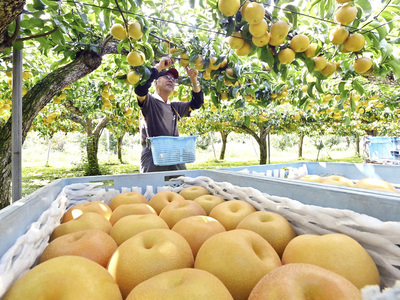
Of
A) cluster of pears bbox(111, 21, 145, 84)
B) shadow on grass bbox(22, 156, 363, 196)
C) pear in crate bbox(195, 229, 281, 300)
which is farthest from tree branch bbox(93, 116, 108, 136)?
pear in crate bbox(195, 229, 281, 300)

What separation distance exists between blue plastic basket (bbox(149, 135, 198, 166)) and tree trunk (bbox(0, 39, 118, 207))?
93 cm

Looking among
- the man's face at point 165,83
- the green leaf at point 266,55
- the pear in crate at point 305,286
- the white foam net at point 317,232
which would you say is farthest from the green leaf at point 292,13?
the man's face at point 165,83

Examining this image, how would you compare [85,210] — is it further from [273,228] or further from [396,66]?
[396,66]

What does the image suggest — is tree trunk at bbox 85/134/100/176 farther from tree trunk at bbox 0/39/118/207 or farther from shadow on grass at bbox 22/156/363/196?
tree trunk at bbox 0/39/118/207

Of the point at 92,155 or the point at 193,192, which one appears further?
the point at 92,155

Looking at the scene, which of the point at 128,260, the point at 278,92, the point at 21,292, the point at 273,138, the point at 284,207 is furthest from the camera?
the point at 273,138

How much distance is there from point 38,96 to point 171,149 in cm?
115

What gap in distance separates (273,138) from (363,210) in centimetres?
4311

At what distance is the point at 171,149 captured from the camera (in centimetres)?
199

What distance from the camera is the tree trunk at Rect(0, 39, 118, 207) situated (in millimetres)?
1839

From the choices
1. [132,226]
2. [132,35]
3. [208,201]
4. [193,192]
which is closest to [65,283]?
[132,226]

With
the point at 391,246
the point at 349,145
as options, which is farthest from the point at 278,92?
the point at 349,145

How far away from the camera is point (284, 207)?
880 mm

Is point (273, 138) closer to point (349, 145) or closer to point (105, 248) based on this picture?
point (349, 145)
